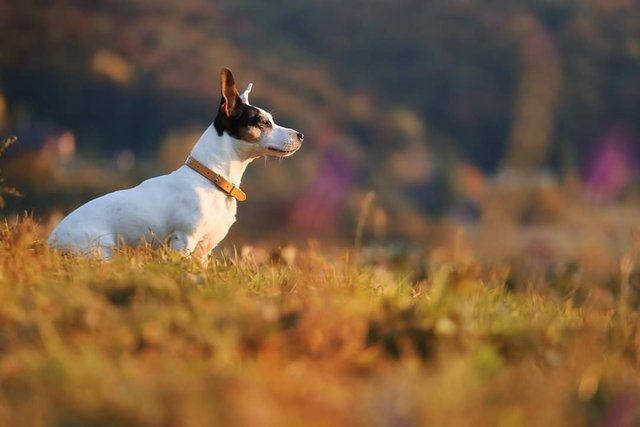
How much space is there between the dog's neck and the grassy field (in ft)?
3.92

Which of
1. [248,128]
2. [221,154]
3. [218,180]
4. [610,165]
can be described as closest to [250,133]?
[248,128]

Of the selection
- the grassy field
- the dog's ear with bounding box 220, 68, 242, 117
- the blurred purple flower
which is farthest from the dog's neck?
the blurred purple flower

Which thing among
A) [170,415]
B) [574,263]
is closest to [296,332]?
[170,415]

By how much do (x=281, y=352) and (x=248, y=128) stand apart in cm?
269

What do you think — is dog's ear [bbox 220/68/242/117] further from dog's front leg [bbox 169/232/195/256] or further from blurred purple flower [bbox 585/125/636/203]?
blurred purple flower [bbox 585/125/636/203]

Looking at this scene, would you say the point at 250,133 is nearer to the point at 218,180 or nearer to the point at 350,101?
the point at 218,180

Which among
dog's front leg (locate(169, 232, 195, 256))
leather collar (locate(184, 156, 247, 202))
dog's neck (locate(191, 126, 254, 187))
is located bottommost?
dog's front leg (locate(169, 232, 195, 256))

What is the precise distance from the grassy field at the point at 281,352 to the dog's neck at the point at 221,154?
1.19m

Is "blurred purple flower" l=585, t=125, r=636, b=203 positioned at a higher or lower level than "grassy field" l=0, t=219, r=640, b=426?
lower

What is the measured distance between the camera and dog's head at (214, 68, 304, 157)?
565cm

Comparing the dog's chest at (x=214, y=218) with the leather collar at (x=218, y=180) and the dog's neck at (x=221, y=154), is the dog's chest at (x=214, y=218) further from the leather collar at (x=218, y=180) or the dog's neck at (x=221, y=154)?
the dog's neck at (x=221, y=154)

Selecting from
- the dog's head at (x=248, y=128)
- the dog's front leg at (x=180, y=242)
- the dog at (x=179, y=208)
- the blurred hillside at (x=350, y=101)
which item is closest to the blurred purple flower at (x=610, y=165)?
the blurred hillside at (x=350, y=101)

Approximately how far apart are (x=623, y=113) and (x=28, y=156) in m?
14.6

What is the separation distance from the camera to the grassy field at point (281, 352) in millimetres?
2633
